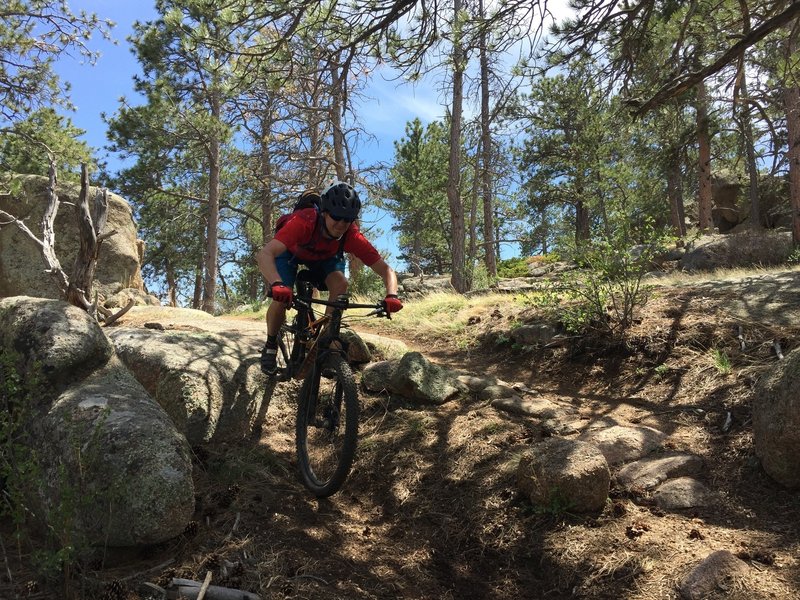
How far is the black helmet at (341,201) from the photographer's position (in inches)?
146

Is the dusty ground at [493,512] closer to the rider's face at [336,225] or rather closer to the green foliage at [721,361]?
the green foliage at [721,361]

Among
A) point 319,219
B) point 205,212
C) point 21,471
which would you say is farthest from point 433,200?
point 21,471

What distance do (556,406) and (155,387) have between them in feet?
11.2

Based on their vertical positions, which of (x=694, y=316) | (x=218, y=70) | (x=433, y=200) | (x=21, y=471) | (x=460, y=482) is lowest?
(x=460, y=482)

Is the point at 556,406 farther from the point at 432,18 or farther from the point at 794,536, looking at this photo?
Result: the point at 432,18

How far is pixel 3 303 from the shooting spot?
3.66 m

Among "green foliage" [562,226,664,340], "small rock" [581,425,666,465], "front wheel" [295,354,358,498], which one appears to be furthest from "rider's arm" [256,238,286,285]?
"green foliage" [562,226,664,340]

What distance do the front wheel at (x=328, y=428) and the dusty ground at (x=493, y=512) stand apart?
0.17 meters

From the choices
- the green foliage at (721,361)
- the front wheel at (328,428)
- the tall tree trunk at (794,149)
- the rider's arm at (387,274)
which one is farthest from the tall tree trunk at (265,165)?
the tall tree trunk at (794,149)

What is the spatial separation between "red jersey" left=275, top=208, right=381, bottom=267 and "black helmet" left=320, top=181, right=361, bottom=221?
0.75 feet

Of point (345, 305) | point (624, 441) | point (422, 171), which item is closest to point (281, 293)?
point (345, 305)

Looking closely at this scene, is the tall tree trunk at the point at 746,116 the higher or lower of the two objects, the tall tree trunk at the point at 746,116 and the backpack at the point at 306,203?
the higher

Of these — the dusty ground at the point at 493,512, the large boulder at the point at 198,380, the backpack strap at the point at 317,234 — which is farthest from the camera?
the large boulder at the point at 198,380

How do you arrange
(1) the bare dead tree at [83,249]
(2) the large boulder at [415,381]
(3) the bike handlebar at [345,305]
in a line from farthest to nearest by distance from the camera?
(1) the bare dead tree at [83,249] → (2) the large boulder at [415,381] → (3) the bike handlebar at [345,305]
